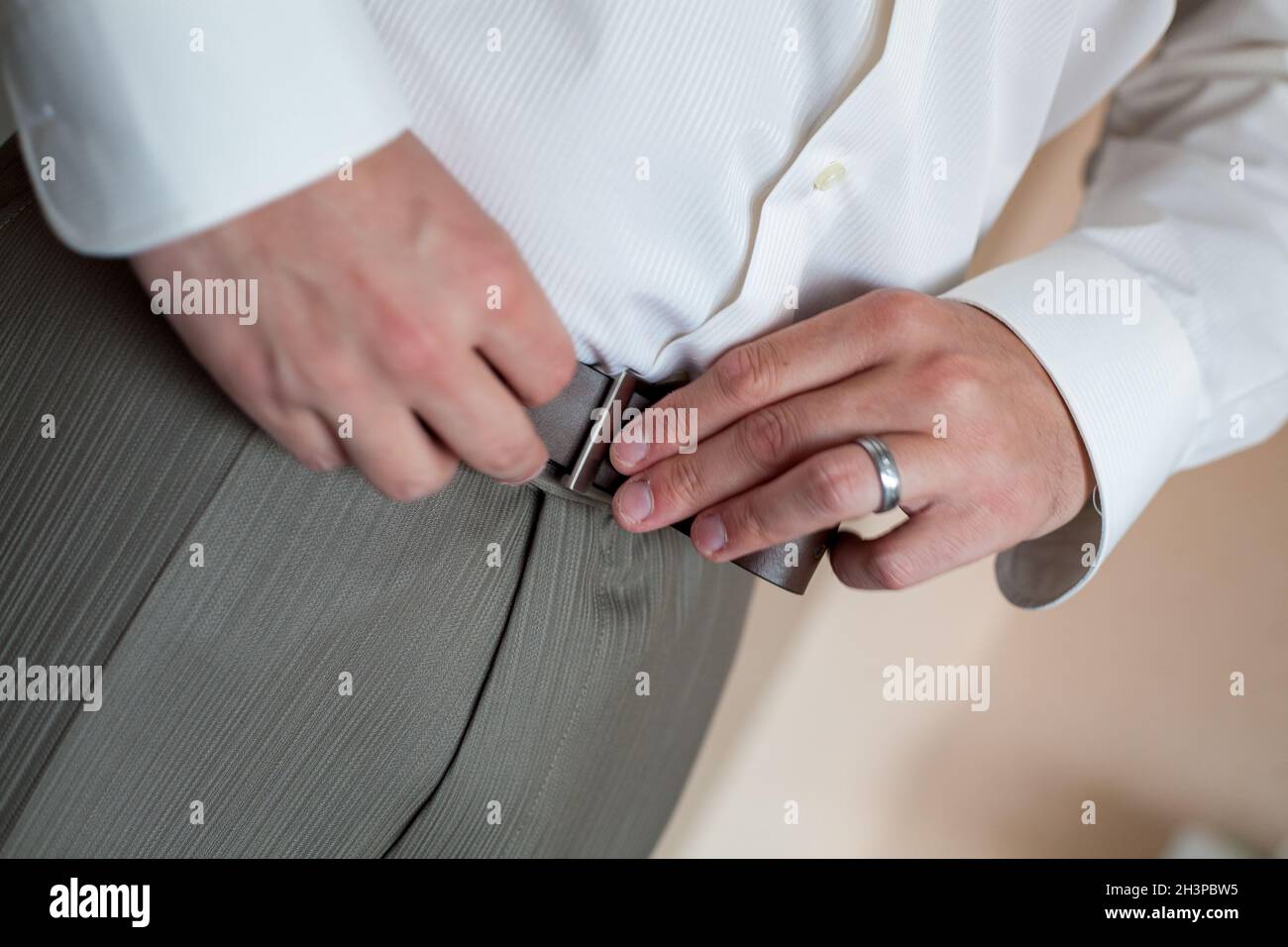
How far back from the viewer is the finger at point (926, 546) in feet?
1.48

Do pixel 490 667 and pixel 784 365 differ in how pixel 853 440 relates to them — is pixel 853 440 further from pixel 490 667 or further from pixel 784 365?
pixel 490 667

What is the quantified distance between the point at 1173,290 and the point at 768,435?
247 mm

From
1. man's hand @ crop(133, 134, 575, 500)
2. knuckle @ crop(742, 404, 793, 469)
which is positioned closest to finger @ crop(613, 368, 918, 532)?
knuckle @ crop(742, 404, 793, 469)

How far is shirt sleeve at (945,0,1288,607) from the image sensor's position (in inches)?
18.6

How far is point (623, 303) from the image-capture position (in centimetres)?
40

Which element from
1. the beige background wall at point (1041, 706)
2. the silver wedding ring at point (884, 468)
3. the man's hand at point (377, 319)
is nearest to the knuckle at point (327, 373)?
the man's hand at point (377, 319)

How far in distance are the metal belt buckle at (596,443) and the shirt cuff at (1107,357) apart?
18 centimetres

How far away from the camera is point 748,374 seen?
1.37ft

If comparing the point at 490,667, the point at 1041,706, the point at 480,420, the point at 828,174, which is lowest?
the point at 1041,706

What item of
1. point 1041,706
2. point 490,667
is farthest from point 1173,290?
point 1041,706

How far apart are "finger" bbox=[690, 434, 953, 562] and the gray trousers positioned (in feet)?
0.22

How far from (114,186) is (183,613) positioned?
161 millimetres
